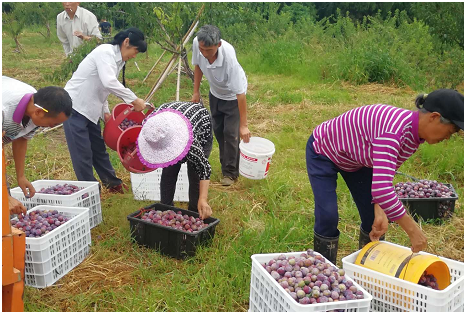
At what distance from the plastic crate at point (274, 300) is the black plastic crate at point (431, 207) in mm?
1528

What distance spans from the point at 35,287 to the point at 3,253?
830 mm

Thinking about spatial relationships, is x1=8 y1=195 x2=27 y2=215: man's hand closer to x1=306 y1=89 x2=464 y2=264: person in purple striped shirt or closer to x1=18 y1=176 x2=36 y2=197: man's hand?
x1=18 y1=176 x2=36 y2=197: man's hand

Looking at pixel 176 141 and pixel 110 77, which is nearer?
pixel 176 141

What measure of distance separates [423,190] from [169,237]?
2.00m

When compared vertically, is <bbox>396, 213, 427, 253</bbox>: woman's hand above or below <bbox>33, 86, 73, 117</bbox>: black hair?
below

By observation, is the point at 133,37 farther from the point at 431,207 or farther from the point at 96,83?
the point at 431,207

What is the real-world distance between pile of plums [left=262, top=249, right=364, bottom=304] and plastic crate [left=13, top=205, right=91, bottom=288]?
4.14ft

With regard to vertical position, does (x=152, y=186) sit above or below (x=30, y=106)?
below

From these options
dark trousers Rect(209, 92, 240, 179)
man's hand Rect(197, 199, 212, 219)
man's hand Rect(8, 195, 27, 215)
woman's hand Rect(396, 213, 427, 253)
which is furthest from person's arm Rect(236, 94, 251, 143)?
woman's hand Rect(396, 213, 427, 253)

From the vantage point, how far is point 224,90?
162 inches

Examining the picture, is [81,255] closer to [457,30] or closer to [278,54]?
[457,30]

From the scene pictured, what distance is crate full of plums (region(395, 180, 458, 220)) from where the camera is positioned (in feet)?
11.5

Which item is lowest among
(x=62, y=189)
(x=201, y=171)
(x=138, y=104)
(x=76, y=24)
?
(x=62, y=189)

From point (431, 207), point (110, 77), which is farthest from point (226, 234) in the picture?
point (431, 207)
